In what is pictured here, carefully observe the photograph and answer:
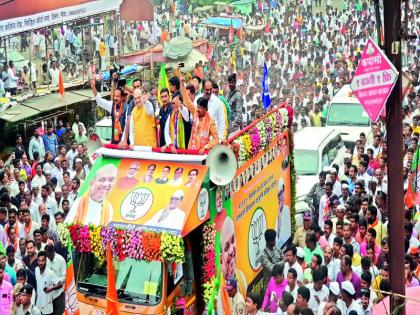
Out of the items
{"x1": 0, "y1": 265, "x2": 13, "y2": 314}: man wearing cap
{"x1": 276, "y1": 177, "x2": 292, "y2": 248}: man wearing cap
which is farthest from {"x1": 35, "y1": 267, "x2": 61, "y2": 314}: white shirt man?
{"x1": 276, "y1": 177, "x2": 292, "y2": 248}: man wearing cap

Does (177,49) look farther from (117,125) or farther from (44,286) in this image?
(44,286)

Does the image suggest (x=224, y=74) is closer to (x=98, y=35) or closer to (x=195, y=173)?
(x=98, y=35)

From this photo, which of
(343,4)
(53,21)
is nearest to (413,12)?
(343,4)

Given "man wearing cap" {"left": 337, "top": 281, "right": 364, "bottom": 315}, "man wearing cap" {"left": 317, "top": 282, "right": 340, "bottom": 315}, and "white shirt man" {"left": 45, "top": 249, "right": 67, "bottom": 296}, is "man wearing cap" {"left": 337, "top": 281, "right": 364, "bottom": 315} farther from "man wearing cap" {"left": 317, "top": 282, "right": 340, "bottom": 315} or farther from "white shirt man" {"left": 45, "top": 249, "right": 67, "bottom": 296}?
"white shirt man" {"left": 45, "top": 249, "right": 67, "bottom": 296}

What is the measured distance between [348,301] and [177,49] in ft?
55.5

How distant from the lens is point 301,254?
34.3ft

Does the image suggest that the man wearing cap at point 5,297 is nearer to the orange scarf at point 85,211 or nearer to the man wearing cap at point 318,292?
the orange scarf at point 85,211

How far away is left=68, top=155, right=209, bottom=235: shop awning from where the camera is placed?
8938mm

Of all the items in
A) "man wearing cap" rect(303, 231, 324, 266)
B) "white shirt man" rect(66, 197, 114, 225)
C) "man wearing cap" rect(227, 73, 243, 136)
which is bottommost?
"man wearing cap" rect(303, 231, 324, 266)

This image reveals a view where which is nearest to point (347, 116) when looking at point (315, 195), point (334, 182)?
point (334, 182)

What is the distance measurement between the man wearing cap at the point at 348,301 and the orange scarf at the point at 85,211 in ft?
9.09

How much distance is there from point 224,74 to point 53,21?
6.50 meters

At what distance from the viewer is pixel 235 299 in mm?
9562

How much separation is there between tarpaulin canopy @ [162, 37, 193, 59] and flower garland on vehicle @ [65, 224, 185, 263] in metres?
16.5
